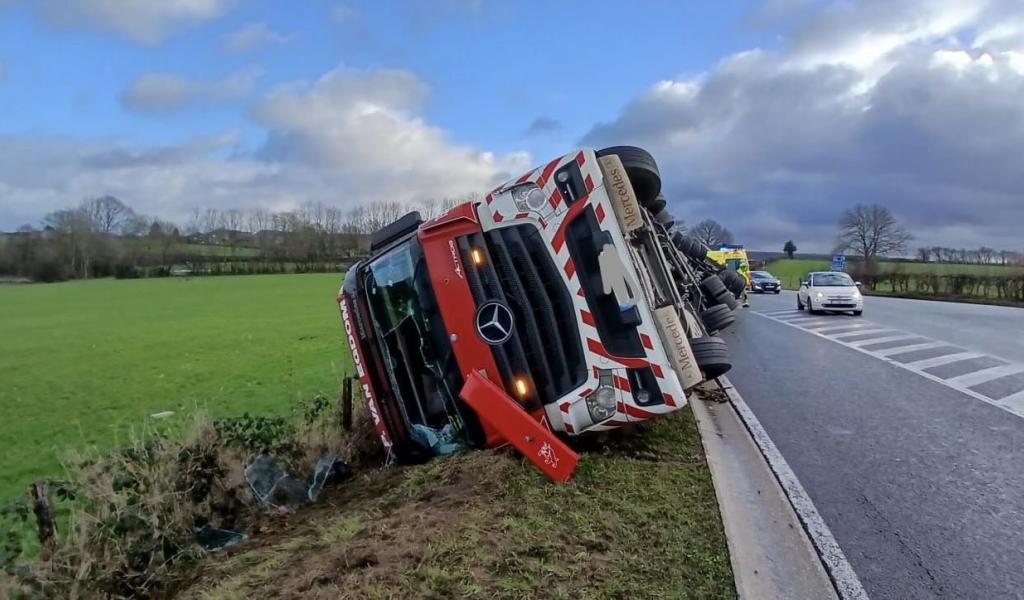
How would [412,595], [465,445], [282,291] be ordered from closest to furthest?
[412,595], [465,445], [282,291]

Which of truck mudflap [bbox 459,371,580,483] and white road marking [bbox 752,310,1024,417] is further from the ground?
truck mudflap [bbox 459,371,580,483]

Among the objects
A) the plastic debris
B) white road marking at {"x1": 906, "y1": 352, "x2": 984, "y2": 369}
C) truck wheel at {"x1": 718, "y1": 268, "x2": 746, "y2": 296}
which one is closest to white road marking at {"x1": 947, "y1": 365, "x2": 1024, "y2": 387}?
white road marking at {"x1": 906, "y1": 352, "x2": 984, "y2": 369}

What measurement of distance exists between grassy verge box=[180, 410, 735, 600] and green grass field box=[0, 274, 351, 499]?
8.73 ft

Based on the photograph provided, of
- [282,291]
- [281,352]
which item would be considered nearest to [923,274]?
[281,352]

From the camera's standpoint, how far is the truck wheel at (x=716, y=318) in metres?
6.93

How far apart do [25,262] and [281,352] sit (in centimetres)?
7991

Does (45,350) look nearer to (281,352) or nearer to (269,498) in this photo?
(281,352)

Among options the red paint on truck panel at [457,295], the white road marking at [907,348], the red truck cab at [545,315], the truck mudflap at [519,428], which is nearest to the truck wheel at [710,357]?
the red truck cab at [545,315]

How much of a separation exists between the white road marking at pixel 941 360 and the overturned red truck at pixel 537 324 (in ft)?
20.6

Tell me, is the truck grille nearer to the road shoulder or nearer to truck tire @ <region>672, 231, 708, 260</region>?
the road shoulder

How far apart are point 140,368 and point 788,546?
1703 centimetres

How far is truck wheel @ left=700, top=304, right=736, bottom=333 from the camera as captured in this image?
22.7ft

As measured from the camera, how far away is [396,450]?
4852mm

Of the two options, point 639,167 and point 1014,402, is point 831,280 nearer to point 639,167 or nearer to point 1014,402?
point 1014,402
